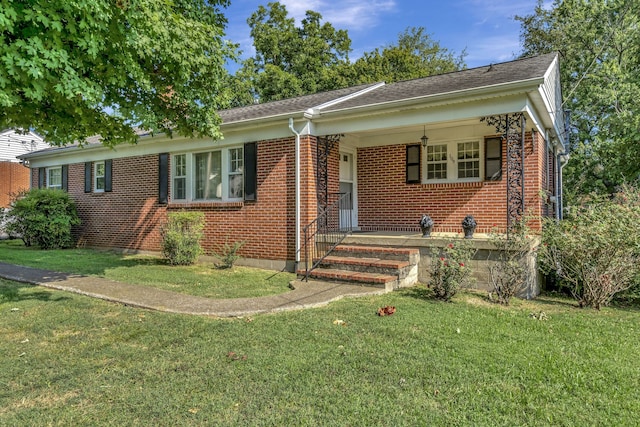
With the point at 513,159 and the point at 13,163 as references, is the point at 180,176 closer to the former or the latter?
the point at 513,159

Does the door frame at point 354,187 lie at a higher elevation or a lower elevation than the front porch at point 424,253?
higher

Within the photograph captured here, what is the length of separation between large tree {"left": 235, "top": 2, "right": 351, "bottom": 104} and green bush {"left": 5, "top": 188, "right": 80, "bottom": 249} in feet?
53.6

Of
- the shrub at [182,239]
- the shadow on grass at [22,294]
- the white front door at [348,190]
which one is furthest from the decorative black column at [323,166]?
the shadow on grass at [22,294]

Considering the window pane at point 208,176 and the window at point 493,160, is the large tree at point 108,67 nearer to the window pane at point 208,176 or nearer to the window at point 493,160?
the window pane at point 208,176

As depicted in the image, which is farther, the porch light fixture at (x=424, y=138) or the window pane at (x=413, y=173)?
the window pane at (x=413, y=173)

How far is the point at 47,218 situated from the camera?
12.7 m

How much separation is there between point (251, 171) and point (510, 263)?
574 cm

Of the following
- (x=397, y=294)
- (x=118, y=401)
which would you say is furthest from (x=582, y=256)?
(x=118, y=401)

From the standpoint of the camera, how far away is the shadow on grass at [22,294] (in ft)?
20.5

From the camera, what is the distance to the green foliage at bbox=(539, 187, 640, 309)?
235 inches

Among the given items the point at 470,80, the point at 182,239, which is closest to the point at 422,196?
the point at 470,80

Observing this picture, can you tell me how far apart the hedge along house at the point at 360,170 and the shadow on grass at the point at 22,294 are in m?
3.93

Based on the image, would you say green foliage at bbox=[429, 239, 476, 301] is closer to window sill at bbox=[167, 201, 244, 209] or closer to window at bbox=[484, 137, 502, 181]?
window at bbox=[484, 137, 502, 181]

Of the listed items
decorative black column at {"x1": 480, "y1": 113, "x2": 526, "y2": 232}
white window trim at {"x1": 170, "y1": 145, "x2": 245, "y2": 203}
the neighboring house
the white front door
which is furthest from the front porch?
the neighboring house
